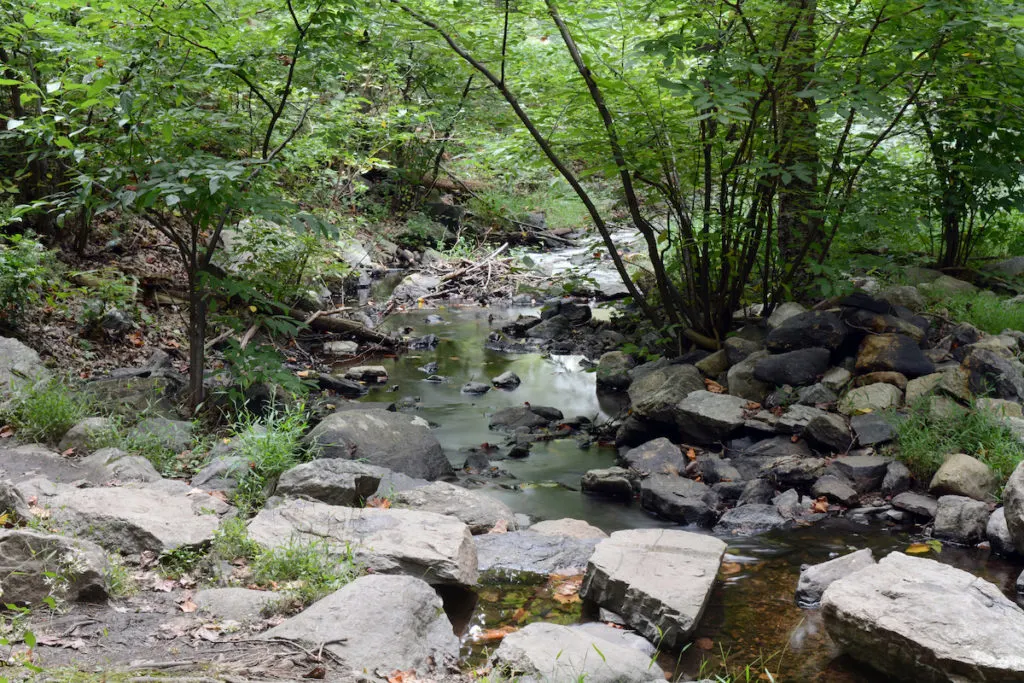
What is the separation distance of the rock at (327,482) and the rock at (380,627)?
1224 millimetres

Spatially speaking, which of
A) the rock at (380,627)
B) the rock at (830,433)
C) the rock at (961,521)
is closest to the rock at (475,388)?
the rock at (830,433)

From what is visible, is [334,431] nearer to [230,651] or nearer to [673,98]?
[230,651]

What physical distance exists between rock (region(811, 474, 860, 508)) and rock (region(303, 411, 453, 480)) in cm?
279

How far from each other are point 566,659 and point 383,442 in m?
3.21

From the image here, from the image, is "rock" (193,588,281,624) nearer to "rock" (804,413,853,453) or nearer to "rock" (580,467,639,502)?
"rock" (580,467,639,502)

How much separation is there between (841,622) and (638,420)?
3.69 meters

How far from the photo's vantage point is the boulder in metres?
3.19

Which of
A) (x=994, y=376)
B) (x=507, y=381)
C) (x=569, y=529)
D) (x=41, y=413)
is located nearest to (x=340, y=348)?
(x=507, y=381)

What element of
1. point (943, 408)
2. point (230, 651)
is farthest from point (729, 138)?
point (230, 651)

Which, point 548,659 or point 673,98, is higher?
point 673,98

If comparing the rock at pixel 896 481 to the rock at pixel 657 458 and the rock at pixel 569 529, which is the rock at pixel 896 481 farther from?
the rock at pixel 569 529

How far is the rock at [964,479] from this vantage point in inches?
214

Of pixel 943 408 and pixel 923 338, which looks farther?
pixel 923 338

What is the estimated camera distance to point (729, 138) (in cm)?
779
